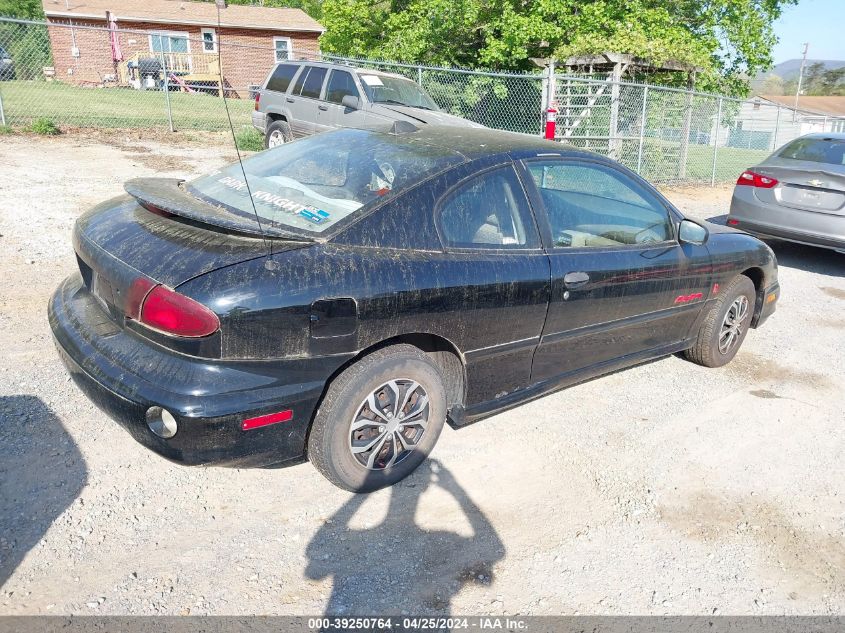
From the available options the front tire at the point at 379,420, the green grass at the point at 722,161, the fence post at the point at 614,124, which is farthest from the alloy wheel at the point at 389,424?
the green grass at the point at 722,161

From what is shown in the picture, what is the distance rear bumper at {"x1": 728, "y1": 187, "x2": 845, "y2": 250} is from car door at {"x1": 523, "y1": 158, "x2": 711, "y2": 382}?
4.10 meters

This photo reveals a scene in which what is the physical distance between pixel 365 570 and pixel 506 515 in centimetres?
76

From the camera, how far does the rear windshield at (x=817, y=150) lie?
812 centimetres

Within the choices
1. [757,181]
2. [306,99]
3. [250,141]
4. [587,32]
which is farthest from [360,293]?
[587,32]

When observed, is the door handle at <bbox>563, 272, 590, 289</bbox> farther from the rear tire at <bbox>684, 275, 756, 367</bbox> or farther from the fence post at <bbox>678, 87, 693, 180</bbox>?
the fence post at <bbox>678, 87, 693, 180</bbox>

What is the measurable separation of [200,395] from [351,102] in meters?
8.77

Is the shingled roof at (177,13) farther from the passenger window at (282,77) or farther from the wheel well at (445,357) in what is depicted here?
the wheel well at (445,357)

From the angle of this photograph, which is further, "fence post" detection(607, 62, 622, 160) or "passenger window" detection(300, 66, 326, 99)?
"fence post" detection(607, 62, 622, 160)

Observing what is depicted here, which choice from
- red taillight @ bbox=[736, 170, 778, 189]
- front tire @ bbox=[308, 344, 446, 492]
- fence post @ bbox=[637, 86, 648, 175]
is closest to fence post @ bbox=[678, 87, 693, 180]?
fence post @ bbox=[637, 86, 648, 175]

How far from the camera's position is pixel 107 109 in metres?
17.8

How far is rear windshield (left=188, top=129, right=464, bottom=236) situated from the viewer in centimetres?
309

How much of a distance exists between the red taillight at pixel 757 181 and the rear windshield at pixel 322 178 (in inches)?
241

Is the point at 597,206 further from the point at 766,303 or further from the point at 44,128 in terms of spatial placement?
the point at 44,128

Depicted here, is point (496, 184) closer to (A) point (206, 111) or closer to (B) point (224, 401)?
(B) point (224, 401)
